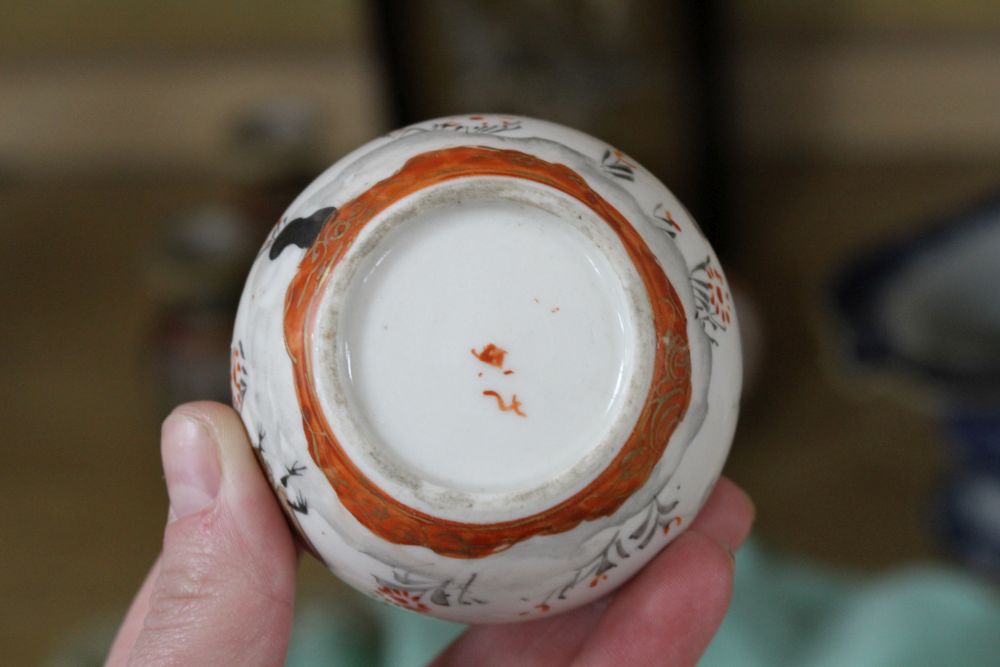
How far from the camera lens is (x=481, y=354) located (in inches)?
21.4

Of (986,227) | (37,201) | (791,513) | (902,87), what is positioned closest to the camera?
(986,227)

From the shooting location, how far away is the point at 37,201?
1.86 m

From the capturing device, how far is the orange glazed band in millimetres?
547

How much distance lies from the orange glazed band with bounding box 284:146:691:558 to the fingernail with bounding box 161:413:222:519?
A: 0.09 m

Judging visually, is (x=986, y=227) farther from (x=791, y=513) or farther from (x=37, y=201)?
(x=37, y=201)

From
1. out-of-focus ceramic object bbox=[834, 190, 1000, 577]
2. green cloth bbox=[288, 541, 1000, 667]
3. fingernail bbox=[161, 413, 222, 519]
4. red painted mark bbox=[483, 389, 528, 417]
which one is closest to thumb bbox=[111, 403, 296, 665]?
fingernail bbox=[161, 413, 222, 519]

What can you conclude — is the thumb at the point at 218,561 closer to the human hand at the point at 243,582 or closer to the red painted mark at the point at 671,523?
the human hand at the point at 243,582

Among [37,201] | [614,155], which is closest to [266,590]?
[614,155]

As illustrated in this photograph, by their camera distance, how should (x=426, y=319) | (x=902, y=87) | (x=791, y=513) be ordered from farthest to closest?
(x=902, y=87) < (x=791, y=513) < (x=426, y=319)

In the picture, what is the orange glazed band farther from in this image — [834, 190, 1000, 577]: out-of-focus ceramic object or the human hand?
[834, 190, 1000, 577]: out-of-focus ceramic object

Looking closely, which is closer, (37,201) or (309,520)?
(309,520)

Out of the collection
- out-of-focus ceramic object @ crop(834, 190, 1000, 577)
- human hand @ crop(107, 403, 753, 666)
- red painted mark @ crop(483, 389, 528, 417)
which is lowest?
out-of-focus ceramic object @ crop(834, 190, 1000, 577)

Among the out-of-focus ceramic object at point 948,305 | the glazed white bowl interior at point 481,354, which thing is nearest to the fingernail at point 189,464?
the glazed white bowl interior at point 481,354

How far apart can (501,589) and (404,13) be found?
3.34 feet
